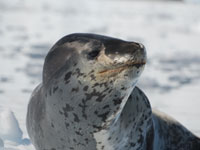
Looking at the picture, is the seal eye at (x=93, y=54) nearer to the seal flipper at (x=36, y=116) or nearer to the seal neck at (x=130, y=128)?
the seal neck at (x=130, y=128)

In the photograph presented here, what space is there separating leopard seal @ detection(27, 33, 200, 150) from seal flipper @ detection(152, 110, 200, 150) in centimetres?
26

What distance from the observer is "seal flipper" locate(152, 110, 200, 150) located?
108 inches

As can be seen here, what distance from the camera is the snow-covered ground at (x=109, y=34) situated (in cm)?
408

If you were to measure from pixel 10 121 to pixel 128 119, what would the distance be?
45.7 inches

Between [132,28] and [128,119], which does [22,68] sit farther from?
[132,28]

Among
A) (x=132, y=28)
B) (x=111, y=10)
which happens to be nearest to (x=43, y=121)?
(x=132, y=28)

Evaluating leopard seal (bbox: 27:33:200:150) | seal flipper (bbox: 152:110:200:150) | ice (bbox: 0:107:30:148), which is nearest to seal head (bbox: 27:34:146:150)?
leopard seal (bbox: 27:33:200:150)

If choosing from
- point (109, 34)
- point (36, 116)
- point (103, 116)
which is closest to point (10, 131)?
point (36, 116)

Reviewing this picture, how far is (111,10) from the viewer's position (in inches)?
530

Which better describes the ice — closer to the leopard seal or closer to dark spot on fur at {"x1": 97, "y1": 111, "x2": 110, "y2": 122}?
the leopard seal

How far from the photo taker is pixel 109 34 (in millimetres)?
8953

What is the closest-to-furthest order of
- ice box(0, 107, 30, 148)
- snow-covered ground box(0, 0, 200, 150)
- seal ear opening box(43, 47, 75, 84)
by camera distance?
seal ear opening box(43, 47, 75, 84), ice box(0, 107, 30, 148), snow-covered ground box(0, 0, 200, 150)

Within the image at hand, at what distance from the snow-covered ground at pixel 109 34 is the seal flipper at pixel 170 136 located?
481 mm

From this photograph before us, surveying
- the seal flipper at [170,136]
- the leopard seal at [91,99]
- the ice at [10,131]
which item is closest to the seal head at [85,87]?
the leopard seal at [91,99]
